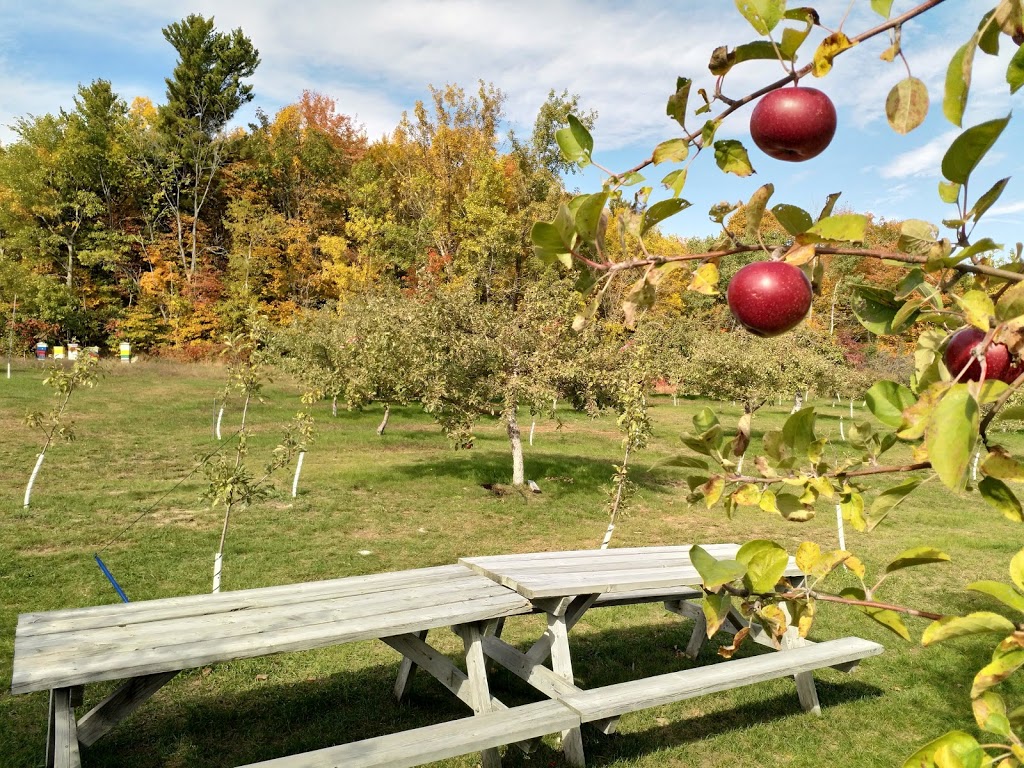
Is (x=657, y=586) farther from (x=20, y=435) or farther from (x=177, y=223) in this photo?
(x=177, y=223)

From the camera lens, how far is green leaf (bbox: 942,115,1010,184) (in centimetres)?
68

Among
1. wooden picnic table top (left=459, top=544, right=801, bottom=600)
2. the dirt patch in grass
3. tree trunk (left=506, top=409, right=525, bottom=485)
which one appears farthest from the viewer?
tree trunk (left=506, top=409, right=525, bottom=485)

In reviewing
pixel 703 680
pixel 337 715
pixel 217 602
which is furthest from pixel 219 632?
pixel 703 680

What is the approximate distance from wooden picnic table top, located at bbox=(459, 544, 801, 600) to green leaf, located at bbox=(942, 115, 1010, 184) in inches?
113

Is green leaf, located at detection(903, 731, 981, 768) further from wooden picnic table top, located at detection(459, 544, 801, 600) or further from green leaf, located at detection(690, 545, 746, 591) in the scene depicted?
wooden picnic table top, located at detection(459, 544, 801, 600)

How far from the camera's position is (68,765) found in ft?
8.44

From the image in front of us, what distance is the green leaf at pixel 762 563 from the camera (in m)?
0.81

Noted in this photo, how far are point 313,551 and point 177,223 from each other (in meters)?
29.4

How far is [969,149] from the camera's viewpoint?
703mm

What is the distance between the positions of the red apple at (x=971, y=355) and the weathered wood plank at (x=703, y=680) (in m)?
2.77

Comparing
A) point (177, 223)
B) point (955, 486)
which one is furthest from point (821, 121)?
point (177, 223)

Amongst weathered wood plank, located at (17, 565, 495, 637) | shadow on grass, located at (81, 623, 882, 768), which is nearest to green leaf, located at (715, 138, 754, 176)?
weathered wood plank, located at (17, 565, 495, 637)

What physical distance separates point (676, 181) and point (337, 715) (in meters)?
3.96

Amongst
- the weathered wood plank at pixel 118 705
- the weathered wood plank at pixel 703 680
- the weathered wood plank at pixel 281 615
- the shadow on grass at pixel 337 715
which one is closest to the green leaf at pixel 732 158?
the weathered wood plank at pixel 281 615
